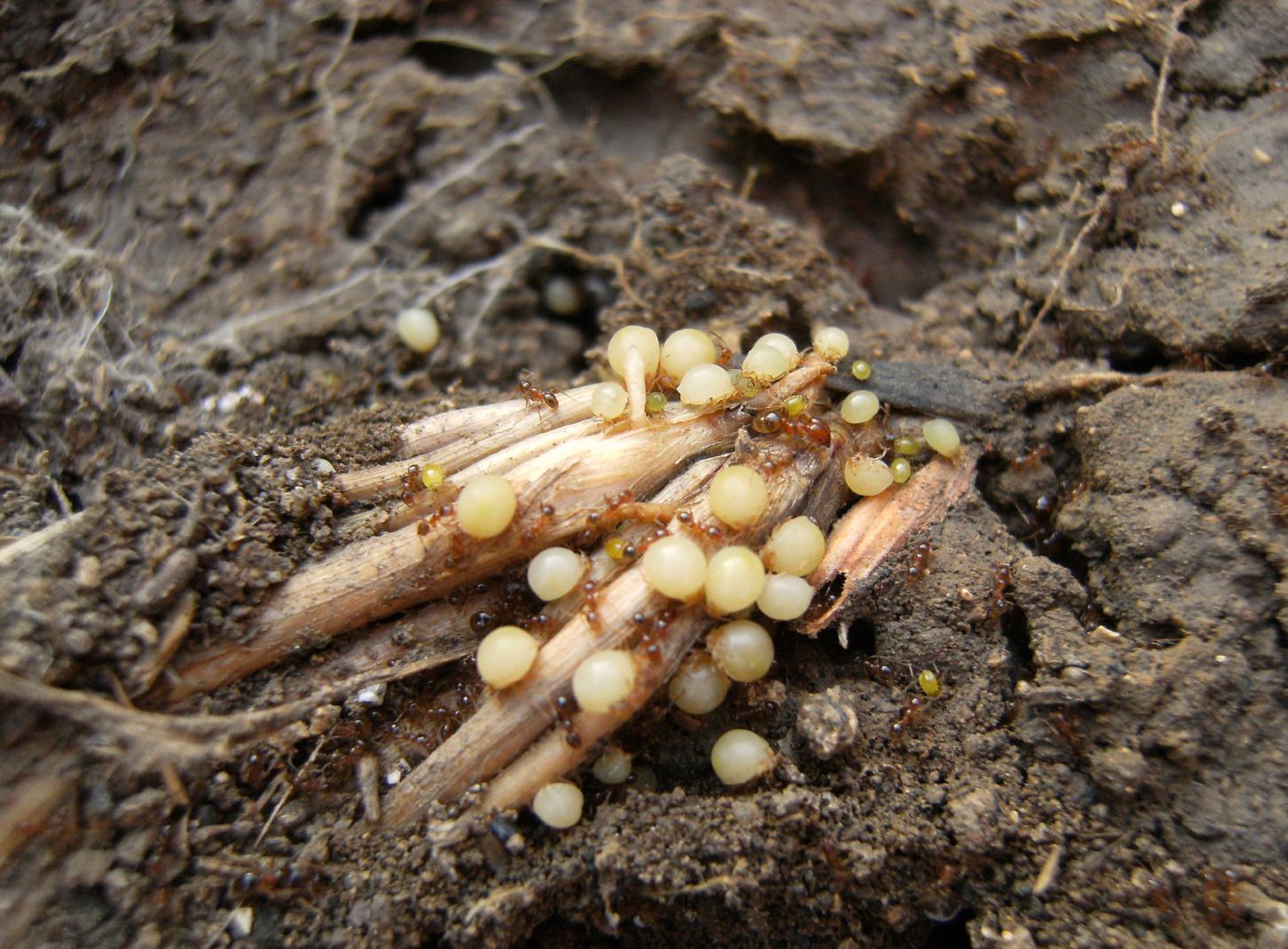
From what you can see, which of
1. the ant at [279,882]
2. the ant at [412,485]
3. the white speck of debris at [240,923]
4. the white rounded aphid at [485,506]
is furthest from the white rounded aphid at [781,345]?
the white speck of debris at [240,923]

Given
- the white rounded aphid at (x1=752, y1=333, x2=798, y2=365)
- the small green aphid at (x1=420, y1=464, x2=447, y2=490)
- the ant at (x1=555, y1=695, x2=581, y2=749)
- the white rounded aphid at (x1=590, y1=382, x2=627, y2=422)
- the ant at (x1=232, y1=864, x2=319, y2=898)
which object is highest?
the white rounded aphid at (x1=752, y1=333, x2=798, y2=365)

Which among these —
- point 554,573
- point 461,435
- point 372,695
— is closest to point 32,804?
point 372,695

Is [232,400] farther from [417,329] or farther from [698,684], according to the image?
[698,684]

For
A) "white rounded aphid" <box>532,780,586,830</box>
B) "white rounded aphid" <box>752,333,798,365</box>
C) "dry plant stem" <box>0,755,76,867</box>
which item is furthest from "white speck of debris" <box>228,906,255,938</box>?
"white rounded aphid" <box>752,333,798,365</box>

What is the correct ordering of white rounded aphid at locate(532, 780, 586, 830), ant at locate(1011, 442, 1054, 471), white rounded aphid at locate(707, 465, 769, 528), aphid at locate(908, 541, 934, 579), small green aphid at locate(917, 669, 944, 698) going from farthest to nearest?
ant at locate(1011, 442, 1054, 471) → aphid at locate(908, 541, 934, 579) → small green aphid at locate(917, 669, 944, 698) → white rounded aphid at locate(707, 465, 769, 528) → white rounded aphid at locate(532, 780, 586, 830)

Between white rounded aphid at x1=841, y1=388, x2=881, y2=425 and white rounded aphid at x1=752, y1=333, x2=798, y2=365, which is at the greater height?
white rounded aphid at x1=752, y1=333, x2=798, y2=365

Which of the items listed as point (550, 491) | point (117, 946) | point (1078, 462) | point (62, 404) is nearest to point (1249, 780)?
point (1078, 462)

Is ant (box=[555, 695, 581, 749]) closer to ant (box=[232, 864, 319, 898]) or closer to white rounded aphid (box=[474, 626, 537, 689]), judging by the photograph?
white rounded aphid (box=[474, 626, 537, 689])
